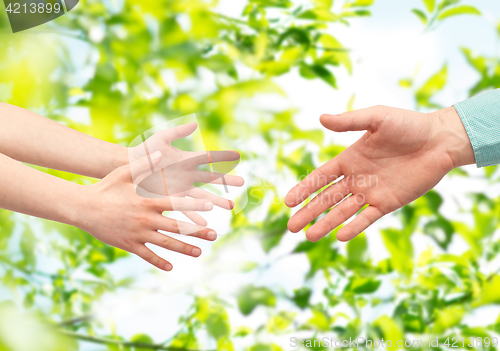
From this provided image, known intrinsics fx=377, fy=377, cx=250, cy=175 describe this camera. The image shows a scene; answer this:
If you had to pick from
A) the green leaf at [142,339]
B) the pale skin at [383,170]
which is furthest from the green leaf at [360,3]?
the green leaf at [142,339]

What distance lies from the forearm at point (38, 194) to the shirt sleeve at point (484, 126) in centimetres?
47

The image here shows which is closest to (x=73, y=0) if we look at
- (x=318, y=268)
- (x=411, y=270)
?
(x=318, y=268)

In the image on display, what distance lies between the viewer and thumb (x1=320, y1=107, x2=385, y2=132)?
430mm

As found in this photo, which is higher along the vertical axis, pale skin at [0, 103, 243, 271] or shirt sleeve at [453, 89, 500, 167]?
shirt sleeve at [453, 89, 500, 167]

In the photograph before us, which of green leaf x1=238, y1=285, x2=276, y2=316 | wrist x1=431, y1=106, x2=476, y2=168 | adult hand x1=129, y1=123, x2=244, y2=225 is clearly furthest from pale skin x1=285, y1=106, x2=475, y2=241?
green leaf x1=238, y1=285, x2=276, y2=316

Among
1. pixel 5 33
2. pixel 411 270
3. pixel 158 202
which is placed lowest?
pixel 411 270

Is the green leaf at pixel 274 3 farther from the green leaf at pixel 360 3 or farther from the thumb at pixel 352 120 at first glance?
the thumb at pixel 352 120

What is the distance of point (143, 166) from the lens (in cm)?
44

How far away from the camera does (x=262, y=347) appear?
2.23 feet

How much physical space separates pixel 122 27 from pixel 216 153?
34 centimetres

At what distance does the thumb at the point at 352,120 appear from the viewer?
1.41 ft

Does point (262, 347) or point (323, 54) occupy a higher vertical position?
point (323, 54)

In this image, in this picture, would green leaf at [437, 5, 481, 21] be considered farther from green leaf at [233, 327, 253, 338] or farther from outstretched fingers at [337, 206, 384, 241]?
green leaf at [233, 327, 253, 338]

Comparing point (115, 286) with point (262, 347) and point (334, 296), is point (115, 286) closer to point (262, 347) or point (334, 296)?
point (262, 347)
